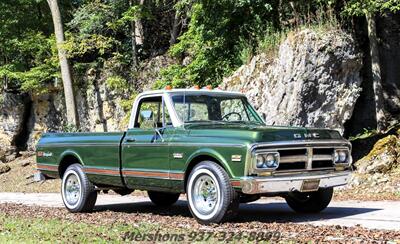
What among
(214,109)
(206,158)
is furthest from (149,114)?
(206,158)

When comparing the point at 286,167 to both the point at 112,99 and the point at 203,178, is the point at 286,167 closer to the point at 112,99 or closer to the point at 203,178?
the point at 203,178

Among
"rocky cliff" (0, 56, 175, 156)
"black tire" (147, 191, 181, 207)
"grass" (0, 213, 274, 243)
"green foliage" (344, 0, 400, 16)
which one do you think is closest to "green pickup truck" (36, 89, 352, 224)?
"grass" (0, 213, 274, 243)

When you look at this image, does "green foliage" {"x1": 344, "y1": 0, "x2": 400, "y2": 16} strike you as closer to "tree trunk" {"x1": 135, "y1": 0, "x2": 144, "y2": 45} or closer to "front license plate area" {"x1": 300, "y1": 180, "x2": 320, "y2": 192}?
"front license plate area" {"x1": 300, "y1": 180, "x2": 320, "y2": 192}

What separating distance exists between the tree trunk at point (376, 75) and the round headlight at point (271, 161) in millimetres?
8639

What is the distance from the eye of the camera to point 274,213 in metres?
9.55

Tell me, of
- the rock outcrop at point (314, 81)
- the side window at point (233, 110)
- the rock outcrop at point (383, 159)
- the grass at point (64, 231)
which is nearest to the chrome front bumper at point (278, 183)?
the grass at point (64, 231)

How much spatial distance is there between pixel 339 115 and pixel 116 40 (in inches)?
501

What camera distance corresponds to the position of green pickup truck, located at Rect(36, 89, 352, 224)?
7.75m

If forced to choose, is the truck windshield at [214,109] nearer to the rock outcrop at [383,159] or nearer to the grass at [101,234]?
the grass at [101,234]

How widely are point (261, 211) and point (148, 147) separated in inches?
93.2

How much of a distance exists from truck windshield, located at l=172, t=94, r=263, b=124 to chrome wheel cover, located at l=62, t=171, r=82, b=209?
9.31ft

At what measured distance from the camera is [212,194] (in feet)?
26.6

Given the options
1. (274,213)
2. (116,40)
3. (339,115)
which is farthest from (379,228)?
(116,40)

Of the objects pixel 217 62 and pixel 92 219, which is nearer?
pixel 92 219
